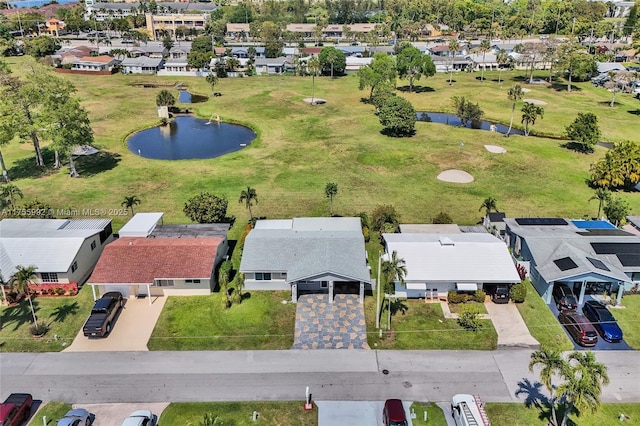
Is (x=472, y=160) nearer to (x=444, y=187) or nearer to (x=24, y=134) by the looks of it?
(x=444, y=187)

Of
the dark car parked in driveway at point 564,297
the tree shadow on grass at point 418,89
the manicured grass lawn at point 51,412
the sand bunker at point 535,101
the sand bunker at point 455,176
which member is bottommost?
the manicured grass lawn at point 51,412

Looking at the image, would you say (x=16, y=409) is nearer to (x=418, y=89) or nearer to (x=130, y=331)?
(x=130, y=331)

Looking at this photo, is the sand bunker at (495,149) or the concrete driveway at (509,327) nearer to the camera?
the concrete driveway at (509,327)

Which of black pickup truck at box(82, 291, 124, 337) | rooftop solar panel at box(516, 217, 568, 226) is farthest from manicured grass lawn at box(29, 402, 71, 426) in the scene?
rooftop solar panel at box(516, 217, 568, 226)

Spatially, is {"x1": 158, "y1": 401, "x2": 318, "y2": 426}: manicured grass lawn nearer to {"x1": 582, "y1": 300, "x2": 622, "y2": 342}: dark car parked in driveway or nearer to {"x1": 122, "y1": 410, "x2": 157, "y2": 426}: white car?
{"x1": 122, "y1": 410, "x2": 157, "y2": 426}: white car

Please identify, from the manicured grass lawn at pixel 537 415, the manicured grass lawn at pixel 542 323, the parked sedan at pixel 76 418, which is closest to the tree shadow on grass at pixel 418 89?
the manicured grass lawn at pixel 542 323

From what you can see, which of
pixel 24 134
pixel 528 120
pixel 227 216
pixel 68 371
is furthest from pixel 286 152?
pixel 68 371

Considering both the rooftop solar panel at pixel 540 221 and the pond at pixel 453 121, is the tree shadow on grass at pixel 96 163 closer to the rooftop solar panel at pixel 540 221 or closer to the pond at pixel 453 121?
the rooftop solar panel at pixel 540 221
